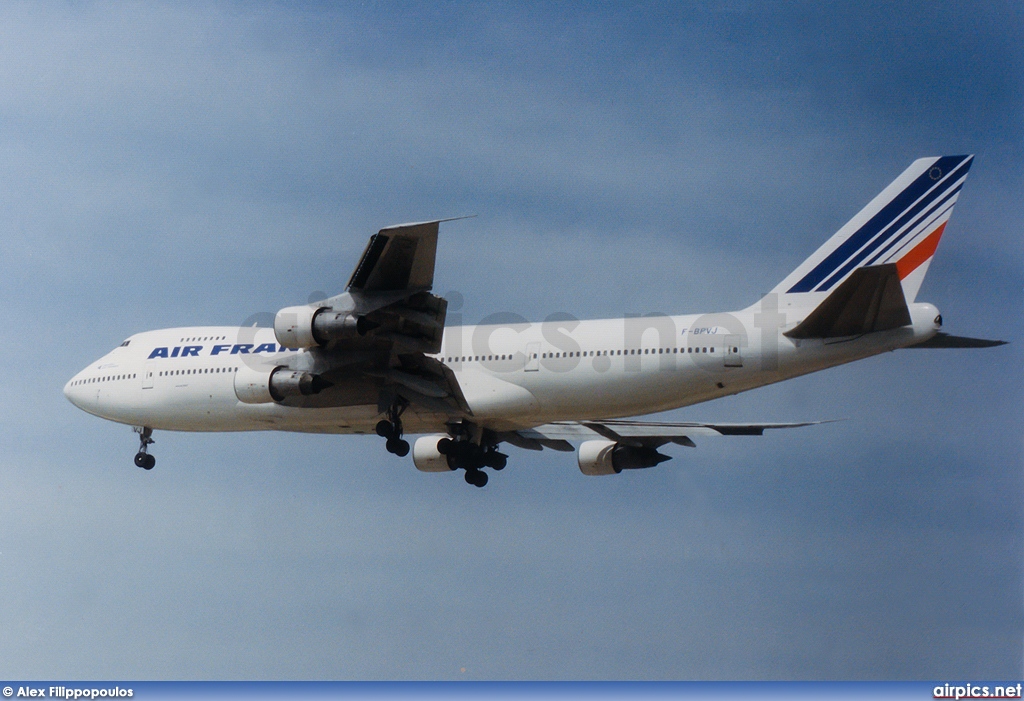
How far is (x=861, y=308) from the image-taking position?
2511 centimetres

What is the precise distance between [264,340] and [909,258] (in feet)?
48.9

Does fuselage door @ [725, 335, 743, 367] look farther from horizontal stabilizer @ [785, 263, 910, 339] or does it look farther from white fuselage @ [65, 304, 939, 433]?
horizontal stabilizer @ [785, 263, 910, 339]

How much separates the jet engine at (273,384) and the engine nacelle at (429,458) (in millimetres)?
5311

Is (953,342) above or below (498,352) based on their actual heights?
below

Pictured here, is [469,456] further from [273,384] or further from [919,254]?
[919,254]

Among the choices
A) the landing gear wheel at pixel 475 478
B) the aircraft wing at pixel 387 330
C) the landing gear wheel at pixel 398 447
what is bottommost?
the landing gear wheel at pixel 398 447

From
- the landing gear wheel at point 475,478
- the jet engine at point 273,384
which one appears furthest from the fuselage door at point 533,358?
the jet engine at point 273,384

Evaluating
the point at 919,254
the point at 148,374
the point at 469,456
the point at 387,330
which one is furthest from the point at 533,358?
the point at 148,374

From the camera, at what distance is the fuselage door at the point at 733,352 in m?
27.1

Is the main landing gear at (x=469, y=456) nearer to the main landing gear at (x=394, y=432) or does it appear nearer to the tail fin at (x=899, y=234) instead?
the main landing gear at (x=394, y=432)

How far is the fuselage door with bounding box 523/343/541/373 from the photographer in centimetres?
2933

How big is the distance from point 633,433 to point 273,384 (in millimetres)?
9993

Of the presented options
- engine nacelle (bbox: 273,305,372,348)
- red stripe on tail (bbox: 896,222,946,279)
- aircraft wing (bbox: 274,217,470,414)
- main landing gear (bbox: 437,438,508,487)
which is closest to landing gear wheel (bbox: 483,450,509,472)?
main landing gear (bbox: 437,438,508,487)

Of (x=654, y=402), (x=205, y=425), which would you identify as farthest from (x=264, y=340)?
(x=654, y=402)
